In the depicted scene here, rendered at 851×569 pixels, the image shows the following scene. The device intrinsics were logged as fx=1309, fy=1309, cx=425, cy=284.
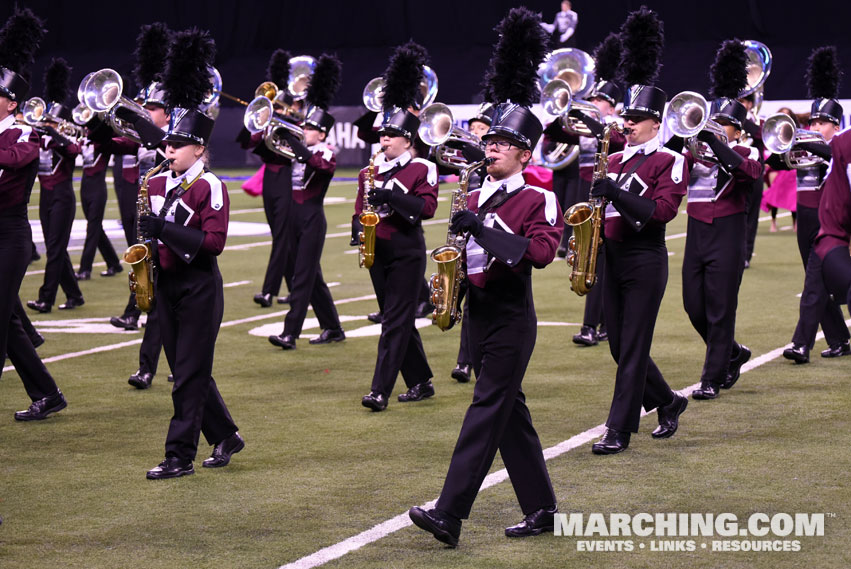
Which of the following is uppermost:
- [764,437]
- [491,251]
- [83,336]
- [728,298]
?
[491,251]

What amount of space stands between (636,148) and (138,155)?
509cm

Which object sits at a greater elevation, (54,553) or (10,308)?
(10,308)

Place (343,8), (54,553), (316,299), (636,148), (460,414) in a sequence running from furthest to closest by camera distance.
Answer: (343,8) < (316,299) < (460,414) < (636,148) < (54,553)

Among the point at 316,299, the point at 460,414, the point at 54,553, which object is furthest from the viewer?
the point at 316,299

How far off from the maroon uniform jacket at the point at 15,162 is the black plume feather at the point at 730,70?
4.38m

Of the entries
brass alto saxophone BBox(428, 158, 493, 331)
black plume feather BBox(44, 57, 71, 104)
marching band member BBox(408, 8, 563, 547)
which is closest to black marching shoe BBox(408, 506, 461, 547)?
marching band member BBox(408, 8, 563, 547)

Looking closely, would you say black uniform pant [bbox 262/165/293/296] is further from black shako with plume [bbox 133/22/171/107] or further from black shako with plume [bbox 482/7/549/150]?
black shako with plume [bbox 482/7/549/150]

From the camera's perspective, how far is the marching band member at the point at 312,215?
10.4 meters

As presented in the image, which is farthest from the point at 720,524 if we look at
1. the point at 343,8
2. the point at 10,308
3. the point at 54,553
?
the point at 343,8

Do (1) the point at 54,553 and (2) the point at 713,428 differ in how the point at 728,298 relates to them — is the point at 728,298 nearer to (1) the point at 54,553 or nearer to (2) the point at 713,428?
(2) the point at 713,428

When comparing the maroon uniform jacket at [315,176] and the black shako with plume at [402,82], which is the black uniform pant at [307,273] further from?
the black shako with plume at [402,82]

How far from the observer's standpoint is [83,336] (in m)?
11.0

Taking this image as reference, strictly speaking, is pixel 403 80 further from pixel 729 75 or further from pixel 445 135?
pixel 729 75

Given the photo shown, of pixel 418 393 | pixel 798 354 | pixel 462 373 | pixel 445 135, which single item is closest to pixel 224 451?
pixel 418 393
